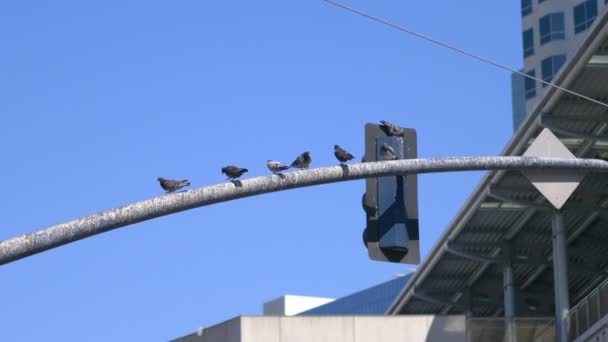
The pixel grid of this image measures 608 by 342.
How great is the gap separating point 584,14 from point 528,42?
17.8ft

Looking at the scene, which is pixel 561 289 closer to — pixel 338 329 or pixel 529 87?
pixel 338 329

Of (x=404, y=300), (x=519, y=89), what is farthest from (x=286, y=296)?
(x=404, y=300)

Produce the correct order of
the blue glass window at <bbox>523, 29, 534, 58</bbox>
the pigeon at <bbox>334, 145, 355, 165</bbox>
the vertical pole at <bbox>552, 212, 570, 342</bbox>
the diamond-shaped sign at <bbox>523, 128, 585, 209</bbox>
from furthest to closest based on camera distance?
1. the blue glass window at <bbox>523, 29, 534, 58</bbox>
2. the vertical pole at <bbox>552, 212, 570, 342</bbox>
3. the pigeon at <bbox>334, 145, 355, 165</bbox>
4. the diamond-shaped sign at <bbox>523, 128, 585, 209</bbox>

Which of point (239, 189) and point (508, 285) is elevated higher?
point (508, 285)

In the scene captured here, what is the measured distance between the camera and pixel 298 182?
15.5 metres

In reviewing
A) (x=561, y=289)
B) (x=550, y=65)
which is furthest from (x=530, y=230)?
(x=550, y=65)

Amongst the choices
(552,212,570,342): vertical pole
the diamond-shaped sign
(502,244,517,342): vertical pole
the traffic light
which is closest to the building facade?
(502,244,517,342): vertical pole

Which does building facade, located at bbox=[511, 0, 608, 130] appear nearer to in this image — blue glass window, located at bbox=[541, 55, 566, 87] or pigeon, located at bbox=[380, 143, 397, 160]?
blue glass window, located at bbox=[541, 55, 566, 87]

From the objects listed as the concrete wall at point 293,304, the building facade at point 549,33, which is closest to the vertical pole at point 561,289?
the building facade at point 549,33

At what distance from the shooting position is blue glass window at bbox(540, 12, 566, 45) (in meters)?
88.4

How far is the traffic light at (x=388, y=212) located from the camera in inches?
677

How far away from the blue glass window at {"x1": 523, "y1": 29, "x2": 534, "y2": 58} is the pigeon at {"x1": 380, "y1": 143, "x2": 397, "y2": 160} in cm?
7457

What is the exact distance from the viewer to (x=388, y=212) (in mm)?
17312

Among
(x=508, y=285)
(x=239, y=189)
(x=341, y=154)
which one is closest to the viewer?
(x=239, y=189)
